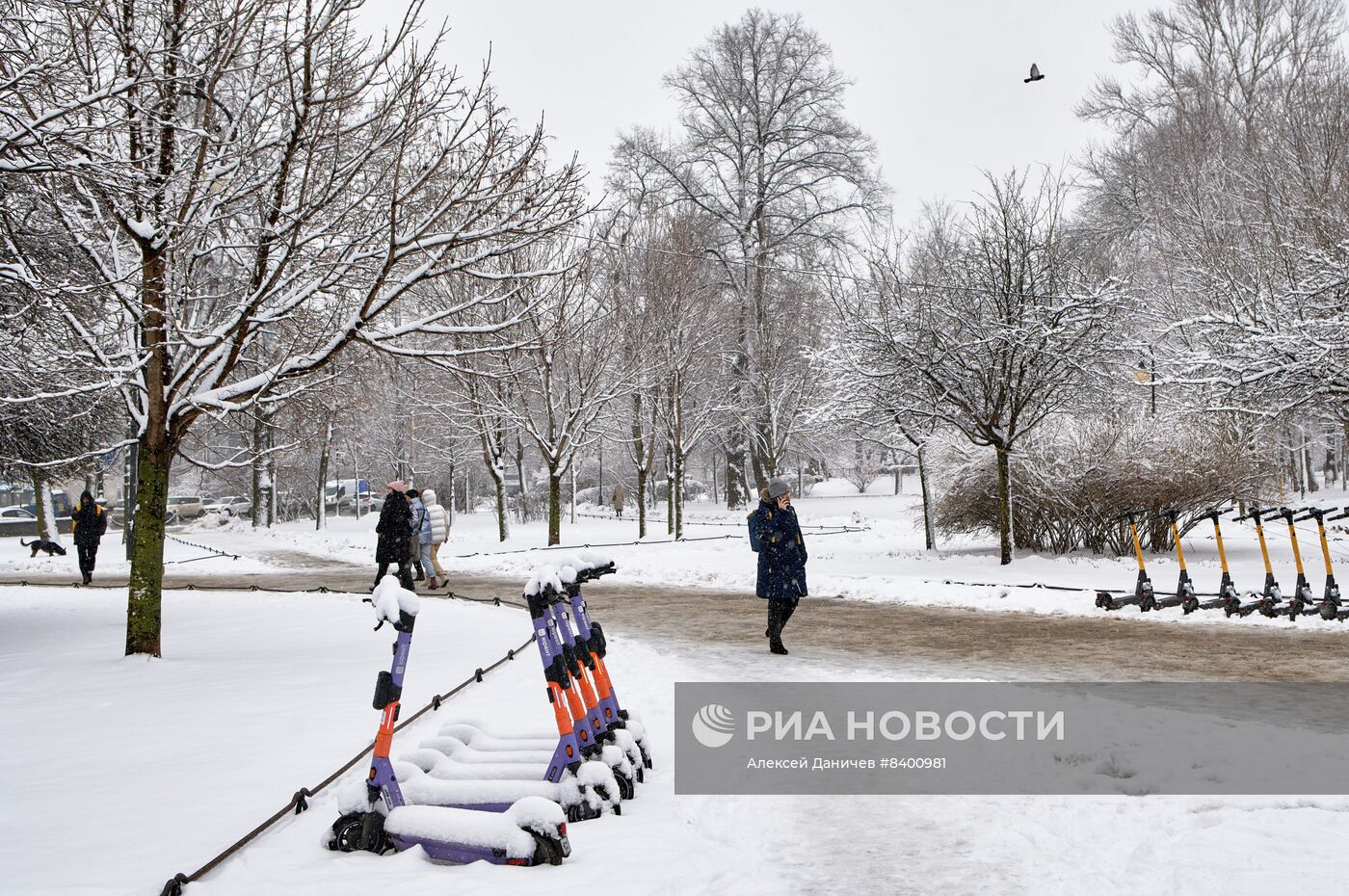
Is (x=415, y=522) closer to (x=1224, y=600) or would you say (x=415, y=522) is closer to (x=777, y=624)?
(x=777, y=624)

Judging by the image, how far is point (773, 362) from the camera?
3138cm

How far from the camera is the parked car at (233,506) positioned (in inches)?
2106

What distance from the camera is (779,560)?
972 cm

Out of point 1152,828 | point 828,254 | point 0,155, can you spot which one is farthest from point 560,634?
point 828,254

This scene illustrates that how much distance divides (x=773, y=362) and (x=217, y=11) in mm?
24365

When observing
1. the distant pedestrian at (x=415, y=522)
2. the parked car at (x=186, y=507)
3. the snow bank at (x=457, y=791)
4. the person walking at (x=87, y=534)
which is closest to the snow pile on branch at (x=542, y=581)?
the snow bank at (x=457, y=791)

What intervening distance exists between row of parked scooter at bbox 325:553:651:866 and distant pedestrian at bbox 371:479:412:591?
1000 cm

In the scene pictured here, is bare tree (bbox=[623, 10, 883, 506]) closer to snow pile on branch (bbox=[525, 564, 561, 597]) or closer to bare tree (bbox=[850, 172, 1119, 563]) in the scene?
bare tree (bbox=[850, 172, 1119, 563])

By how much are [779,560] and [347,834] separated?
5.92 m

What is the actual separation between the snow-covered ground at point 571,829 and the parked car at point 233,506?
4713 cm

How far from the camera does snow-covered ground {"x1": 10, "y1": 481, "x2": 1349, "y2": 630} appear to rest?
47.2 feet

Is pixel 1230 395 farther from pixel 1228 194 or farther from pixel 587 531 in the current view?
pixel 587 531

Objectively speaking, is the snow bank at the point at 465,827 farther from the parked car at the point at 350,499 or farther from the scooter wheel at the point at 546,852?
the parked car at the point at 350,499

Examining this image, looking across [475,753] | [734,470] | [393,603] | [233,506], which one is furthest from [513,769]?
[233,506]
